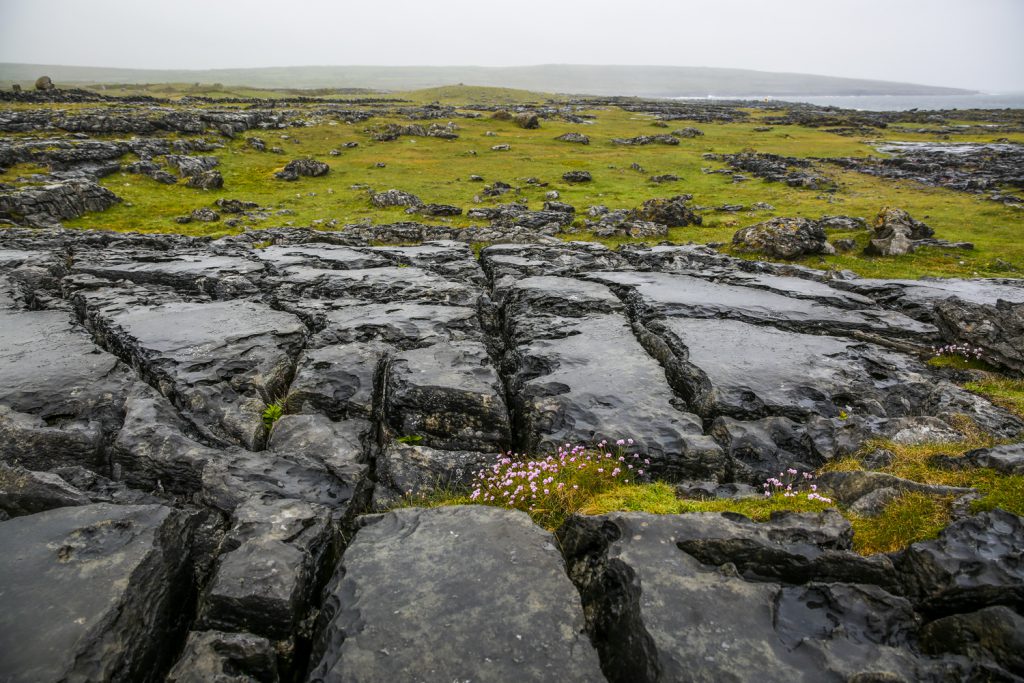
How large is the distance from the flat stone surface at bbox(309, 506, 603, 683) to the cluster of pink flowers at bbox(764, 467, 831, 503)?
12.7ft

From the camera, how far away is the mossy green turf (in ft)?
93.6

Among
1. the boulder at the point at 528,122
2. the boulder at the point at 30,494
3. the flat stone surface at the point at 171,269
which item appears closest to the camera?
the boulder at the point at 30,494

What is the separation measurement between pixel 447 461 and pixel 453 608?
11.9ft

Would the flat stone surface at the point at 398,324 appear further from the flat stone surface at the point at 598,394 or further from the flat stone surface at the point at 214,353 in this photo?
the flat stone surface at the point at 598,394

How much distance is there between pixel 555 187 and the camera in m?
41.9

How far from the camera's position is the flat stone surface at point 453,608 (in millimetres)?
4789

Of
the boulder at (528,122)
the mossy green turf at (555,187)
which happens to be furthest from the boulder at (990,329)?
the boulder at (528,122)

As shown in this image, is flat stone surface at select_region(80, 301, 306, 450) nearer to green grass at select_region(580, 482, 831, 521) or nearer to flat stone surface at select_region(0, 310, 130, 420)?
flat stone surface at select_region(0, 310, 130, 420)

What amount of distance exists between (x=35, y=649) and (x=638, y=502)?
676 centimetres

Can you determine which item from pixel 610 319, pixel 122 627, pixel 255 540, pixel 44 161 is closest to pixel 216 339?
pixel 255 540

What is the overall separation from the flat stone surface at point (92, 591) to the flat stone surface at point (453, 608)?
5.73ft

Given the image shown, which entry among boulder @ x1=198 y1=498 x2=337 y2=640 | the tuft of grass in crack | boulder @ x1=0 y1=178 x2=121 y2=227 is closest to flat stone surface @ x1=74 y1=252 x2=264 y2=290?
the tuft of grass in crack

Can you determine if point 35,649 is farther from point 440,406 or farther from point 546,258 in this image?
point 546,258

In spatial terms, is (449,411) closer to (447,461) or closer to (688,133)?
(447,461)
